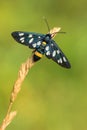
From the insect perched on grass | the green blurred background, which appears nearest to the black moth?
the insect perched on grass

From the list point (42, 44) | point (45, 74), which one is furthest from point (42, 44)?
point (45, 74)

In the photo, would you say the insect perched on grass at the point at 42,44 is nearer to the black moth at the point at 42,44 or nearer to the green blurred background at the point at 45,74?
the black moth at the point at 42,44

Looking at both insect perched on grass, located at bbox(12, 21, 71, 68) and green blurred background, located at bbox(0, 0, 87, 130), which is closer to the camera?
insect perched on grass, located at bbox(12, 21, 71, 68)

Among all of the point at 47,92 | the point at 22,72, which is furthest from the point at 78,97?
the point at 22,72

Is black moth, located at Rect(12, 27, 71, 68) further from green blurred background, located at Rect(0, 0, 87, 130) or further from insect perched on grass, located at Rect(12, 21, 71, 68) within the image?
green blurred background, located at Rect(0, 0, 87, 130)

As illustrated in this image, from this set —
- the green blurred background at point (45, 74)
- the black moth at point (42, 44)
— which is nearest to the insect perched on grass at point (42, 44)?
the black moth at point (42, 44)

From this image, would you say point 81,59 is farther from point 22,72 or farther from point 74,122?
point 22,72

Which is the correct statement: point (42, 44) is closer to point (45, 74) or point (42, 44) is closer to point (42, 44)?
point (42, 44)

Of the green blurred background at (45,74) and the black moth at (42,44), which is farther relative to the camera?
the green blurred background at (45,74)
